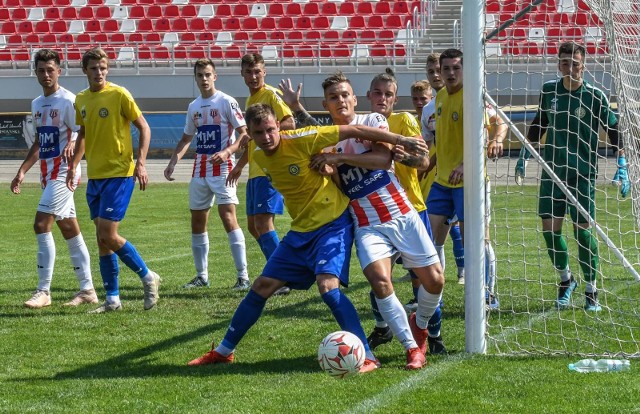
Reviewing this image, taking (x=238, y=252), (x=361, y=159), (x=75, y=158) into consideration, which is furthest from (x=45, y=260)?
(x=361, y=159)

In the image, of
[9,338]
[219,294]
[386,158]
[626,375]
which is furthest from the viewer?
[219,294]

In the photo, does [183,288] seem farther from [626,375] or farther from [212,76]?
[626,375]

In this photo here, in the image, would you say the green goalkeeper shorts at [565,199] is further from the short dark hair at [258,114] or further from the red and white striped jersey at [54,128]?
the red and white striped jersey at [54,128]

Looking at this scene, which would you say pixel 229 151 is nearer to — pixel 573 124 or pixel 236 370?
pixel 573 124

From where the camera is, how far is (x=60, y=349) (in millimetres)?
6766

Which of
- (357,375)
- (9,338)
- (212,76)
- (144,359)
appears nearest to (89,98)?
(212,76)

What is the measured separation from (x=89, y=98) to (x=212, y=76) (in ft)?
5.45

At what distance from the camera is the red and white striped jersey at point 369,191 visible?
6.13 m

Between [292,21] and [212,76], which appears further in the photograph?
[292,21]

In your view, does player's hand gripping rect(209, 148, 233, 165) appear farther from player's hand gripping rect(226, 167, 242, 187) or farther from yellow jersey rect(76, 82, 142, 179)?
yellow jersey rect(76, 82, 142, 179)

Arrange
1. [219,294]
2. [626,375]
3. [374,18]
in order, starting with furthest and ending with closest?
[374,18] → [219,294] → [626,375]

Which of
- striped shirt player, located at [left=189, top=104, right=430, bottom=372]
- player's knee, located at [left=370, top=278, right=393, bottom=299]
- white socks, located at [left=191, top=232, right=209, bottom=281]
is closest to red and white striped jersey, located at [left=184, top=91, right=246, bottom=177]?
white socks, located at [left=191, top=232, right=209, bottom=281]

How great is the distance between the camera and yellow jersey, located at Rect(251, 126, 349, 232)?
6.04 m

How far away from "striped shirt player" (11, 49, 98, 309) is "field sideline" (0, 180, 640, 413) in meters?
0.34
